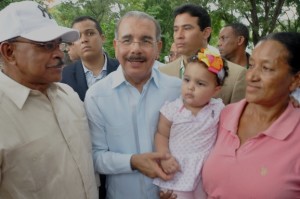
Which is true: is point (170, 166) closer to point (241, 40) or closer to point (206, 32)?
point (206, 32)

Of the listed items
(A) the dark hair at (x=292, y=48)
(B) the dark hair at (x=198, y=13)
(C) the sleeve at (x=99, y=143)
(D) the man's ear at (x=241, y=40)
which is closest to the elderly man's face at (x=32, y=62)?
(C) the sleeve at (x=99, y=143)

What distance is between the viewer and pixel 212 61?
274 cm

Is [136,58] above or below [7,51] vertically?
below

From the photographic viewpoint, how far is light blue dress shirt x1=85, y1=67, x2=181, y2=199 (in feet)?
8.84

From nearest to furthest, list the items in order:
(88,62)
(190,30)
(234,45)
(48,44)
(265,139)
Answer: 1. (48,44)
2. (265,139)
3. (190,30)
4. (88,62)
5. (234,45)

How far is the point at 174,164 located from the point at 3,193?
1120 mm

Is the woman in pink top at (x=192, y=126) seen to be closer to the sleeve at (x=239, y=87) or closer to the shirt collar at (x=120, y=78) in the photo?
the shirt collar at (x=120, y=78)

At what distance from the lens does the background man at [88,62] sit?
13.8ft

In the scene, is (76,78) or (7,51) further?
(76,78)

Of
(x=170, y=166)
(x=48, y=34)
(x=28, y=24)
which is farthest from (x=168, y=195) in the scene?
(x=28, y=24)

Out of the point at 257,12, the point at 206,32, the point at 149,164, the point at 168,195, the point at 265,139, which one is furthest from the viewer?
the point at 257,12

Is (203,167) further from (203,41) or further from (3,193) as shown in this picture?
(203,41)

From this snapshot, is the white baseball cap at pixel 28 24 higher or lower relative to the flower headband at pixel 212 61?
higher

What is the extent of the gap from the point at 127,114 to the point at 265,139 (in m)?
0.97
